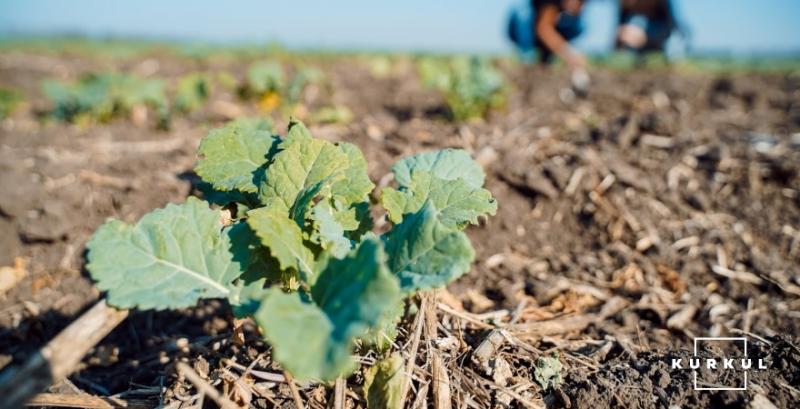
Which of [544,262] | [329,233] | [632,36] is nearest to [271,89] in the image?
[544,262]

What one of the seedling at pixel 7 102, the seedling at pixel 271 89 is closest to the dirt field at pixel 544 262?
the seedling at pixel 271 89

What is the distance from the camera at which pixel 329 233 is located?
5.13 ft

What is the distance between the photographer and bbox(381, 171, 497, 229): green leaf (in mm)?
1657

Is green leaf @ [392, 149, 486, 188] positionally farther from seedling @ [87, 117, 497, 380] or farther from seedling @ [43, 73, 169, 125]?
seedling @ [43, 73, 169, 125]

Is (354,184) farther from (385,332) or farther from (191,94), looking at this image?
(191,94)

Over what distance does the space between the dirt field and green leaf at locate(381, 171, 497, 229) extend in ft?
1.15

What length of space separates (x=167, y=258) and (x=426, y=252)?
2.53 ft

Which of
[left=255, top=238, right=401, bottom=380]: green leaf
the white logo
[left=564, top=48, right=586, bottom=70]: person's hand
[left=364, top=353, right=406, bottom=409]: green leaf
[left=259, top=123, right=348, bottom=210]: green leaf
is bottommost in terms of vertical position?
the white logo

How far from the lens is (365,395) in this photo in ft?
5.08

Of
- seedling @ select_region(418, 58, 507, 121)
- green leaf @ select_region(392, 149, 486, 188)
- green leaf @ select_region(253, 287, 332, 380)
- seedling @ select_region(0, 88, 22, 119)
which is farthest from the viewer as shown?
seedling @ select_region(0, 88, 22, 119)

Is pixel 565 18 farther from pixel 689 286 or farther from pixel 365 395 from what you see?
pixel 365 395

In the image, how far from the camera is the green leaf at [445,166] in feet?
6.22

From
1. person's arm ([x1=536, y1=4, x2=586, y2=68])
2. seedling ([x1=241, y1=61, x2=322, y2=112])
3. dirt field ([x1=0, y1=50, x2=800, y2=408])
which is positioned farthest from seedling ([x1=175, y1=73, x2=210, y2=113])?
person's arm ([x1=536, y1=4, x2=586, y2=68])

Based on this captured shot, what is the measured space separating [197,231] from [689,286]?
248 cm
